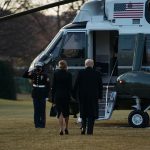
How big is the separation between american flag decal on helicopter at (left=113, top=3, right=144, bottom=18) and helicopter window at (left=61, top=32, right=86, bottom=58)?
1244 millimetres

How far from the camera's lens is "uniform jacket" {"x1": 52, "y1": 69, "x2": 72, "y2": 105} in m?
18.3

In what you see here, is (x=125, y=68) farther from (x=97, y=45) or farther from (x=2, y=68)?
(x=2, y=68)

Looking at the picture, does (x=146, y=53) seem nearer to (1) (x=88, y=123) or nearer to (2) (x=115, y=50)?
(2) (x=115, y=50)

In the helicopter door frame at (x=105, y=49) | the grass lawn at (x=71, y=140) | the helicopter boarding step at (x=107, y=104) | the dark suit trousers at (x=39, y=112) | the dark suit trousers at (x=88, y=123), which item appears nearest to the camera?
the grass lawn at (x=71, y=140)

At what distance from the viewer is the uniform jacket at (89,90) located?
1808 cm

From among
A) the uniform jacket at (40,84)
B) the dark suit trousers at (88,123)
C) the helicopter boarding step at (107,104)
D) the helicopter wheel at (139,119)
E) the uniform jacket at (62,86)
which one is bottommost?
the helicopter wheel at (139,119)

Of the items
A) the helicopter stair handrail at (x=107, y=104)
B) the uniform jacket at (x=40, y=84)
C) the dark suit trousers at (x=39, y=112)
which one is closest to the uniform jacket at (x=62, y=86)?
the uniform jacket at (x=40, y=84)

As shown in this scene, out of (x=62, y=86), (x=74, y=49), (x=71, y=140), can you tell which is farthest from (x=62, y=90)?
(x=74, y=49)

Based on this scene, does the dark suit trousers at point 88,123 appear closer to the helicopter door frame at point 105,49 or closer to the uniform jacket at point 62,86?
the uniform jacket at point 62,86

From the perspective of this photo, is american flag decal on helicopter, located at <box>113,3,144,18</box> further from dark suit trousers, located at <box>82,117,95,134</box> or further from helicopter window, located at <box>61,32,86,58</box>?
dark suit trousers, located at <box>82,117,95,134</box>

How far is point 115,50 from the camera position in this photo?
2323 cm

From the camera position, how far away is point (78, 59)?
2272cm

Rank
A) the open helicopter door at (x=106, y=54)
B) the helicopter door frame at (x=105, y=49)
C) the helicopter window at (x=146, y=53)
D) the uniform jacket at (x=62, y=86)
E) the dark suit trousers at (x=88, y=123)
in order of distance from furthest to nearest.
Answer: the helicopter door frame at (x=105, y=49) → the open helicopter door at (x=106, y=54) → the helicopter window at (x=146, y=53) → the uniform jacket at (x=62, y=86) → the dark suit trousers at (x=88, y=123)

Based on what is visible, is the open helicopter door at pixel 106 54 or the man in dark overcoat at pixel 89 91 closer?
the man in dark overcoat at pixel 89 91
